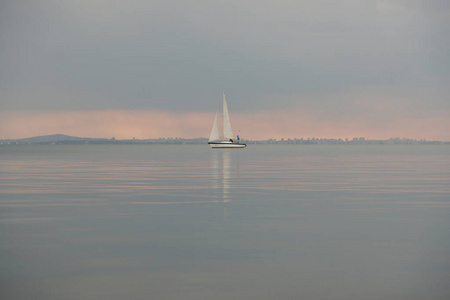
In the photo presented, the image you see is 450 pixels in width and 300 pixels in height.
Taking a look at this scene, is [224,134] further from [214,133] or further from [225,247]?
[225,247]

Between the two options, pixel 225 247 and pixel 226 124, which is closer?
pixel 225 247

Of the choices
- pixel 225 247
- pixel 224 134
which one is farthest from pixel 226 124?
pixel 225 247

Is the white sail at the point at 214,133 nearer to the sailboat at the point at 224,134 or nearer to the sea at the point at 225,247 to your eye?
the sailboat at the point at 224,134

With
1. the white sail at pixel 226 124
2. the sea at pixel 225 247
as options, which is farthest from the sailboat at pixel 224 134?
the sea at pixel 225 247

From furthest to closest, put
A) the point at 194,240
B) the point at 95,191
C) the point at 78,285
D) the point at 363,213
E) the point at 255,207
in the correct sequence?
1. the point at 95,191
2. the point at 255,207
3. the point at 363,213
4. the point at 194,240
5. the point at 78,285

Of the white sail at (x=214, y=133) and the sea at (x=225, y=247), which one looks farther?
the white sail at (x=214, y=133)

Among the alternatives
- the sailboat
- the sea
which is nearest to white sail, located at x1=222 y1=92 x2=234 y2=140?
the sailboat

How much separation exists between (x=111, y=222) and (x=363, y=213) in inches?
443

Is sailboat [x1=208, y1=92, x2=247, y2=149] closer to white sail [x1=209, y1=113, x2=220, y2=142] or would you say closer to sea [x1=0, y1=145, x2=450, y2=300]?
white sail [x1=209, y1=113, x2=220, y2=142]

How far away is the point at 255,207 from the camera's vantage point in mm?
27938

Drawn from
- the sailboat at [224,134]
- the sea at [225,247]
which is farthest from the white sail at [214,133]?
the sea at [225,247]

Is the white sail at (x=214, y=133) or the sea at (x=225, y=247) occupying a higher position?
the white sail at (x=214, y=133)

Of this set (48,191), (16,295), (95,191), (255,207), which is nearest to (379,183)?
(255,207)

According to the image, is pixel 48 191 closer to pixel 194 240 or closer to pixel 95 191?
pixel 95 191
